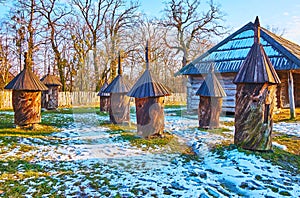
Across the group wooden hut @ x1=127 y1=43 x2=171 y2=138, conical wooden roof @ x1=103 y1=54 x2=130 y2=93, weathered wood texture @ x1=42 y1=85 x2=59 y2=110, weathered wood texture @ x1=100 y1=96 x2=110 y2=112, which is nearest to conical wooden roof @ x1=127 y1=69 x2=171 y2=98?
wooden hut @ x1=127 y1=43 x2=171 y2=138

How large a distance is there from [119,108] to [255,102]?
19.9ft

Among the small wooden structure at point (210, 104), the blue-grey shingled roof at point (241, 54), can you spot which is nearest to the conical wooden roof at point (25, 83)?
the small wooden structure at point (210, 104)

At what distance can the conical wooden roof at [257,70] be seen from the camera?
216 inches

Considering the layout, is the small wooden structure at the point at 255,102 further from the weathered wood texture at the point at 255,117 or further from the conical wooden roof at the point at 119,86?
the conical wooden roof at the point at 119,86

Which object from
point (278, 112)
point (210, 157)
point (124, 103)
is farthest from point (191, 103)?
point (210, 157)

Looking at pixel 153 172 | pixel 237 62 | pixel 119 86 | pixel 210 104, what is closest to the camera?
pixel 153 172

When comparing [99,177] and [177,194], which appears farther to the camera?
[99,177]

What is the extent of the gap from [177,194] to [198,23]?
25.2 m

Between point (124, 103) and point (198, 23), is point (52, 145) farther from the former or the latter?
point (198, 23)

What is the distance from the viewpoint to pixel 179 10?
2650 centimetres

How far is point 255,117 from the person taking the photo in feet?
18.1

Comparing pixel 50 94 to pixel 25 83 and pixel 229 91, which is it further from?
pixel 229 91

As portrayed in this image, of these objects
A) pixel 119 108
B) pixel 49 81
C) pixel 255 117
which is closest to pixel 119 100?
pixel 119 108

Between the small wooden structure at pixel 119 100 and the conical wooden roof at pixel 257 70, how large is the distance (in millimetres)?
5493
